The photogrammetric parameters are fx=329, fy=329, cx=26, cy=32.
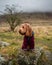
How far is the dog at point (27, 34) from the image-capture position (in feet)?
25.5

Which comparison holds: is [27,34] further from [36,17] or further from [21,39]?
[36,17]

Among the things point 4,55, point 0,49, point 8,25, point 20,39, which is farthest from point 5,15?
point 4,55

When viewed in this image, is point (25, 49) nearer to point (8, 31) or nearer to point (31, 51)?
point (31, 51)

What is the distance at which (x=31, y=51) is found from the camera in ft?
26.3

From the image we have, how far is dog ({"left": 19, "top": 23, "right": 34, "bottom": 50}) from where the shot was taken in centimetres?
777

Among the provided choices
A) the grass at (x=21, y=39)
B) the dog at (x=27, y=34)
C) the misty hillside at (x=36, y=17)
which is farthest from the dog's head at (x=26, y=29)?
the misty hillside at (x=36, y=17)

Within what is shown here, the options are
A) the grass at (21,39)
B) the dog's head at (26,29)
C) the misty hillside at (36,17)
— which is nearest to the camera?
the dog's head at (26,29)

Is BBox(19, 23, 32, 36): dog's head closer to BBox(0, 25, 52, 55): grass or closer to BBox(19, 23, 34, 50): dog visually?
BBox(19, 23, 34, 50): dog

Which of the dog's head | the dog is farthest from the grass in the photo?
the dog's head

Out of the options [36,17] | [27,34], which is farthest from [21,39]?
[36,17]

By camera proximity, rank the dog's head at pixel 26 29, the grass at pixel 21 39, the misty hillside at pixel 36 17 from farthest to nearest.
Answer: the misty hillside at pixel 36 17, the grass at pixel 21 39, the dog's head at pixel 26 29

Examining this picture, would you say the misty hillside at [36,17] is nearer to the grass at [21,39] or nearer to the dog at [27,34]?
the grass at [21,39]

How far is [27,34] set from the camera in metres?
7.88

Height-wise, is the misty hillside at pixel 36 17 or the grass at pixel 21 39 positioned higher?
the misty hillside at pixel 36 17
